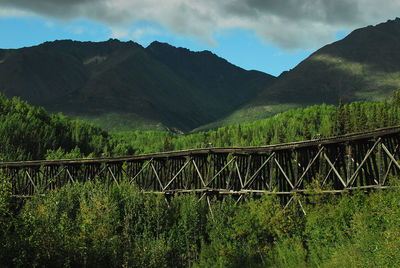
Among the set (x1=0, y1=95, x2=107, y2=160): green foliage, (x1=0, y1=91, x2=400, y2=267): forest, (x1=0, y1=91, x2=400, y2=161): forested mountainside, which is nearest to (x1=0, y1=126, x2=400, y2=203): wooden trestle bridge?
(x1=0, y1=91, x2=400, y2=267): forest

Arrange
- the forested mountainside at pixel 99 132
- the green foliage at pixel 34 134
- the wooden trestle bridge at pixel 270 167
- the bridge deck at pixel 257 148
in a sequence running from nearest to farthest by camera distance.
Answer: the bridge deck at pixel 257 148 → the wooden trestle bridge at pixel 270 167 → the green foliage at pixel 34 134 → the forested mountainside at pixel 99 132

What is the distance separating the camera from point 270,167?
28.9 meters

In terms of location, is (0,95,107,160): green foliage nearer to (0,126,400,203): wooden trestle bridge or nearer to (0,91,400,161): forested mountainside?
(0,91,400,161): forested mountainside

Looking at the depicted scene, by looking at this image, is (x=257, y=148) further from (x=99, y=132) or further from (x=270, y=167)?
(x=99, y=132)

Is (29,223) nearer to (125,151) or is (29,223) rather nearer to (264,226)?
(264,226)

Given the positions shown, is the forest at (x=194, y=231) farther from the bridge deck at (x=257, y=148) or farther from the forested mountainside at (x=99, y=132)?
the forested mountainside at (x=99, y=132)

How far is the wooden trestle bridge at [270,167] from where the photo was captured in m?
24.0

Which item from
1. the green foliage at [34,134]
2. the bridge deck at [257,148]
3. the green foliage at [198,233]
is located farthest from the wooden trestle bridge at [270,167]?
the green foliage at [34,134]

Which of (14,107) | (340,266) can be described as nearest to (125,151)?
(14,107)

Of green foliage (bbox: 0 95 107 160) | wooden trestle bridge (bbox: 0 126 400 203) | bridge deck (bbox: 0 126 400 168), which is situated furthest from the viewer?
green foliage (bbox: 0 95 107 160)

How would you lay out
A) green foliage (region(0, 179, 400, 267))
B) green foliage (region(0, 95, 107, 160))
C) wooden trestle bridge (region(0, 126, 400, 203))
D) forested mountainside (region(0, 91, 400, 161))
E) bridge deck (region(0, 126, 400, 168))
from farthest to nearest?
forested mountainside (region(0, 91, 400, 161)) < green foliage (region(0, 95, 107, 160)) < wooden trestle bridge (region(0, 126, 400, 203)) < bridge deck (region(0, 126, 400, 168)) < green foliage (region(0, 179, 400, 267))

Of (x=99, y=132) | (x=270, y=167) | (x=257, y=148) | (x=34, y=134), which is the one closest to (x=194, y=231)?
(x=270, y=167)

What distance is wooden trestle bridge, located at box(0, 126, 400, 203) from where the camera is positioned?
23969 mm

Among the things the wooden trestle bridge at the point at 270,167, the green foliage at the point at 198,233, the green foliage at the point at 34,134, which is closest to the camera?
the green foliage at the point at 198,233
